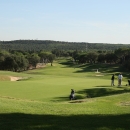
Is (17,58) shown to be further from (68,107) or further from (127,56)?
(68,107)

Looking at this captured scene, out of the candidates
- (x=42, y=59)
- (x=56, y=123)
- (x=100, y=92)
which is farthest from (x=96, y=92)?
(x=42, y=59)

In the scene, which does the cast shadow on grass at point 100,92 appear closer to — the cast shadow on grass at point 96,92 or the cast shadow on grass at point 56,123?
the cast shadow on grass at point 96,92

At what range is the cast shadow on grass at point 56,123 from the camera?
12.6 m

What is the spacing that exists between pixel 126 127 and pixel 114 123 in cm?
100

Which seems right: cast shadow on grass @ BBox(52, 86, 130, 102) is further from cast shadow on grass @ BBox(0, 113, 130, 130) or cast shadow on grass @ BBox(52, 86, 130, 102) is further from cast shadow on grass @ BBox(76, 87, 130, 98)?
cast shadow on grass @ BBox(0, 113, 130, 130)

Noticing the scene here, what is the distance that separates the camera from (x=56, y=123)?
13.7 metres

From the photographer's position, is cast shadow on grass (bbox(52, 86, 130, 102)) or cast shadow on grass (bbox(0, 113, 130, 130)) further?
cast shadow on grass (bbox(52, 86, 130, 102))

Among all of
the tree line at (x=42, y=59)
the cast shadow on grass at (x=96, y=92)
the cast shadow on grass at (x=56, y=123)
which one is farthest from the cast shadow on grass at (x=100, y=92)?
the tree line at (x=42, y=59)

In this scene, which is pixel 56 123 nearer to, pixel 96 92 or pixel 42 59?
pixel 96 92

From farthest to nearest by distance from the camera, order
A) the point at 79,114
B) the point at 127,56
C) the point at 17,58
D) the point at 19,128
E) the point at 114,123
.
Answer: the point at 127,56 < the point at 17,58 < the point at 79,114 < the point at 114,123 < the point at 19,128

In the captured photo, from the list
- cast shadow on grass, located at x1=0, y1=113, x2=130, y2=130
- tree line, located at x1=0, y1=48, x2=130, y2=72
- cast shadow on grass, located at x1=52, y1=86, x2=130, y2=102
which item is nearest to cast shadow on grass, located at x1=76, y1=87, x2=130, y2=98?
cast shadow on grass, located at x1=52, y1=86, x2=130, y2=102

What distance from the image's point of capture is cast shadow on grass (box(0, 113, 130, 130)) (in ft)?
41.3

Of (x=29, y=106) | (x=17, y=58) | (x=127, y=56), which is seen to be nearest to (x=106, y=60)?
(x=127, y=56)

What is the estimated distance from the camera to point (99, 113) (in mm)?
17844
